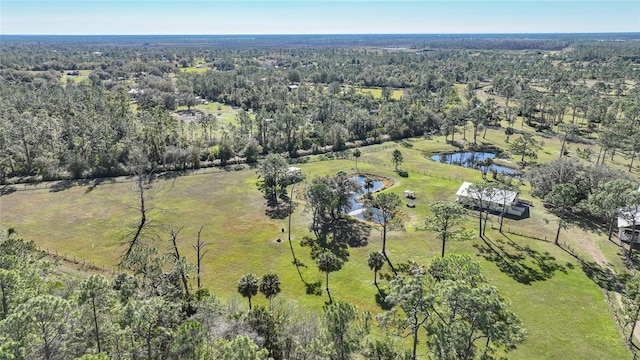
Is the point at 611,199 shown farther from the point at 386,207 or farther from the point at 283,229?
the point at 283,229

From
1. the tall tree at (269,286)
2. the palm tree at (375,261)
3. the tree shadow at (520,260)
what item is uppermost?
the tall tree at (269,286)

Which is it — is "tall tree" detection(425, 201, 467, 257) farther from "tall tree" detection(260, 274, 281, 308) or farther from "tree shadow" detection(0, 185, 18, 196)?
"tree shadow" detection(0, 185, 18, 196)

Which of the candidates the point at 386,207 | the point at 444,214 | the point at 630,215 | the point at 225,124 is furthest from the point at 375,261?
the point at 225,124

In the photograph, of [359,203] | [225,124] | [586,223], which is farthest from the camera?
[225,124]

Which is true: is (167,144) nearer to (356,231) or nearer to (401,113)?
(356,231)

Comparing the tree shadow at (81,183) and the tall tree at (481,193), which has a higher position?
the tall tree at (481,193)

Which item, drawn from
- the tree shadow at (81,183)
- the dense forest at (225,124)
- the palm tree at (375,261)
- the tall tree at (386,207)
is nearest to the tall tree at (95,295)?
the palm tree at (375,261)

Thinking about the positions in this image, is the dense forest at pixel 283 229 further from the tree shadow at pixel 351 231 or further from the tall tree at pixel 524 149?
the tall tree at pixel 524 149
